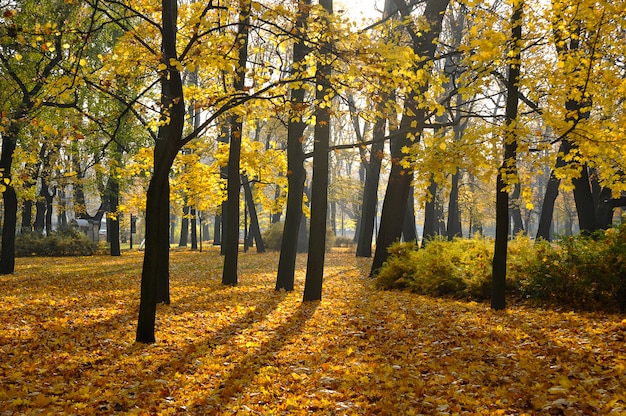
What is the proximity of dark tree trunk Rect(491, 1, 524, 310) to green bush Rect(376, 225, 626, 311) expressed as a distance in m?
0.97

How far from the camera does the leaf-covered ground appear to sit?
479 centimetres

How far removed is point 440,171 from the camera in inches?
333

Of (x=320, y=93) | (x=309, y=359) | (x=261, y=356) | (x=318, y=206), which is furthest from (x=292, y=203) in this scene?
(x=309, y=359)

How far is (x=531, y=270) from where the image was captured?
968 centimetres

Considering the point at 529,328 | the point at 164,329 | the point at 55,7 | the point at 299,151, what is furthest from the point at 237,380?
the point at 55,7

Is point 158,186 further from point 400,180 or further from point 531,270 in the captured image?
point 400,180

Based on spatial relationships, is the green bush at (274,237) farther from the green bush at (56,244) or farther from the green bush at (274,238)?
the green bush at (56,244)

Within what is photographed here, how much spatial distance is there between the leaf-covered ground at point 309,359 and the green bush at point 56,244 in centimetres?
1625

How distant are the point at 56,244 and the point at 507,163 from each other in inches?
938

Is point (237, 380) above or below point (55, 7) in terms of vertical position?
below

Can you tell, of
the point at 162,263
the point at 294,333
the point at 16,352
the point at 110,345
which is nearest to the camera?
the point at 16,352

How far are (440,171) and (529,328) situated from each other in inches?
111

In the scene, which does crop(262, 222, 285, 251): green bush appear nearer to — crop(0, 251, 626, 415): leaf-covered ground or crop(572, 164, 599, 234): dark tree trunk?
crop(572, 164, 599, 234): dark tree trunk

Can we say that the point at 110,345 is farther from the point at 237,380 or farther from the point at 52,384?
the point at 237,380
